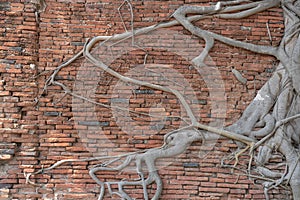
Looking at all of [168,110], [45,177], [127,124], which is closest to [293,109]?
[168,110]

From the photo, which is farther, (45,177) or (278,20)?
(278,20)

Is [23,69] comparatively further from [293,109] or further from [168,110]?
[293,109]

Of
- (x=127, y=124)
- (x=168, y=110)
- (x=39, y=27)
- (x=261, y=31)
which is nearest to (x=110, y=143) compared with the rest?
(x=127, y=124)

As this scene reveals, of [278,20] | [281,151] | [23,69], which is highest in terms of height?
[278,20]

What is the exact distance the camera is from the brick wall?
11.5ft

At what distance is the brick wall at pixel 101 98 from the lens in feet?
11.5

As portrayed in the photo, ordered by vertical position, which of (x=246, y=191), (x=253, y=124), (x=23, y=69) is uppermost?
(x=23, y=69)

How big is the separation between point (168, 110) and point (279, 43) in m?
1.36

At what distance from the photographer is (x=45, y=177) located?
11.5 feet

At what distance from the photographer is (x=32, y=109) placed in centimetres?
359

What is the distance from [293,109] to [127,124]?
167 centimetres

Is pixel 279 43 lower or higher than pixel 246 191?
higher

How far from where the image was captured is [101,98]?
367cm

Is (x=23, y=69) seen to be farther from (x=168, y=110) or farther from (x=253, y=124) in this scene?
(x=253, y=124)
